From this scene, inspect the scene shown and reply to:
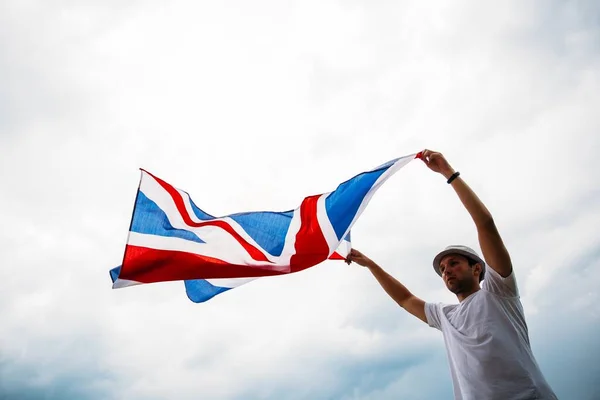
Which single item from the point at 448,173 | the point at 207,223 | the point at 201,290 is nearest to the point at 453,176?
the point at 448,173

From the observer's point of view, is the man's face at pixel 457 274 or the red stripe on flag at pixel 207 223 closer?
the man's face at pixel 457 274

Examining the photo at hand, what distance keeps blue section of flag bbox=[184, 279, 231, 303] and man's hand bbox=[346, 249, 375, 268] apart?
97.2 inches

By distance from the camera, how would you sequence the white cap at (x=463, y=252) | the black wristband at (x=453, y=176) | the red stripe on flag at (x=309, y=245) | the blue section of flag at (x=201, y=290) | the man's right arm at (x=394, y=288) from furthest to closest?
the blue section of flag at (x=201, y=290) → the red stripe on flag at (x=309, y=245) → the man's right arm at (x=394, y=288) → the white cap at (x=463, y=252) → the black wristband at (x=453, y=176)

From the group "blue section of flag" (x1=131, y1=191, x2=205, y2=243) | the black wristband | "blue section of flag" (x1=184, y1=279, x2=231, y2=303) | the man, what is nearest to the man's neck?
the man

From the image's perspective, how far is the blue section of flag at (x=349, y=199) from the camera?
7445mm

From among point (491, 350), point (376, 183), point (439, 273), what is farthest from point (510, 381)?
point (376, 183)

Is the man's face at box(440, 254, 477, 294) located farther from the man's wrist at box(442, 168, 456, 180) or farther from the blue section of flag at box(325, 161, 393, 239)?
the blue section of flag at box(325, 161, 393, 239)

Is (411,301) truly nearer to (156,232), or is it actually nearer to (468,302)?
(468,302)

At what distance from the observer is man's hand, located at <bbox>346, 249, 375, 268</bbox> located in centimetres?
730

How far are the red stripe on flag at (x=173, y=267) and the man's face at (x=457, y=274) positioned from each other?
276 cm

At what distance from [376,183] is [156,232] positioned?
399cm

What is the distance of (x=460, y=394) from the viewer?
5.04 m

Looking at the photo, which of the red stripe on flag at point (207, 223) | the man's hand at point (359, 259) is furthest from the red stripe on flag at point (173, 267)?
the man's hand at point (359, 259)

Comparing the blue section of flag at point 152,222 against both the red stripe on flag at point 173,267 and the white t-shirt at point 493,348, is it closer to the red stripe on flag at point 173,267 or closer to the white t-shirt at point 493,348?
A: the red stripe on flag at point 173,267
